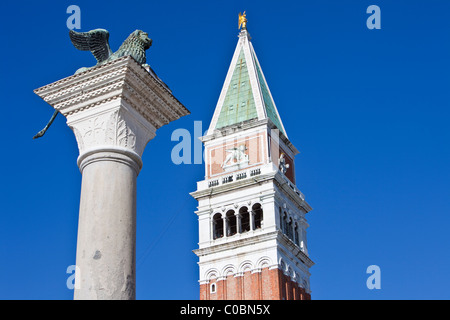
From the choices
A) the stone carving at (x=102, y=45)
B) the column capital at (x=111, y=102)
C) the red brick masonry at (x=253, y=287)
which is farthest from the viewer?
the red brick masonry at (x=253, y=287)

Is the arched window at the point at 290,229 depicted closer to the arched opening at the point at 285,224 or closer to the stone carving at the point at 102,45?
the arched opening at the point at 285,224

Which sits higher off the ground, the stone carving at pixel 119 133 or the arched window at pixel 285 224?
the arched window at pixel 285 224

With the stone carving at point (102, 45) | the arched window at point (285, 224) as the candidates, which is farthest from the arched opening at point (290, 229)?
the stone carving at point (102, 45)

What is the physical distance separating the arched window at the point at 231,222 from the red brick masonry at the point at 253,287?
3112 millimetres

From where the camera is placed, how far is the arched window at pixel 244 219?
56844mm

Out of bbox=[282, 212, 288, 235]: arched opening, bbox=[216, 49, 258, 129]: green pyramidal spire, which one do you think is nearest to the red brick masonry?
bbox=[282, 212, 288, 235]: arched opening

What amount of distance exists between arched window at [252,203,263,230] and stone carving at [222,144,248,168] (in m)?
3.77

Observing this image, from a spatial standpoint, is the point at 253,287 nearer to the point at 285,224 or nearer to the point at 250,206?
the point at 285,224

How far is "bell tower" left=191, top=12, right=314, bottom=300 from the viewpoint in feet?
181

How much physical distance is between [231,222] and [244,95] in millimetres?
9839

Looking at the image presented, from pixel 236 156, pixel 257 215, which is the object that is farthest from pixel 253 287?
pixel 236 156
